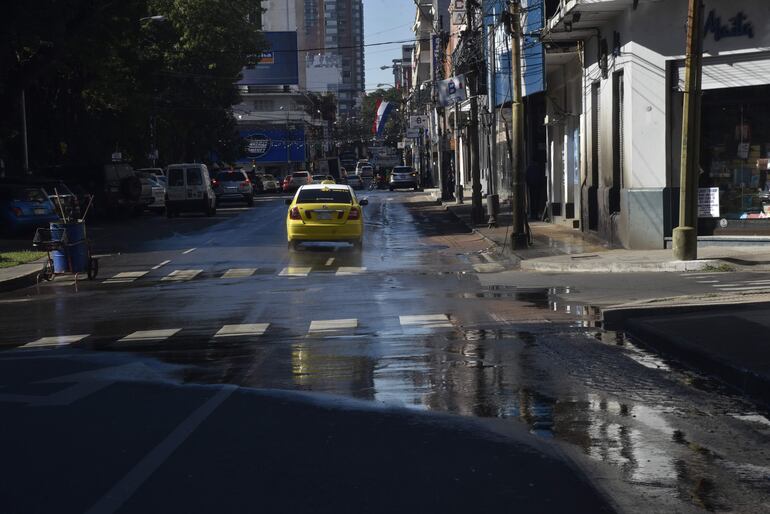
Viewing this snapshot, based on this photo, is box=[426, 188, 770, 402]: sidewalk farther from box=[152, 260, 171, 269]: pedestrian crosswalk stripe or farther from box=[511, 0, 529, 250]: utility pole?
box=[152, 260, 171, 269]: pedestrian crosswalk stripe

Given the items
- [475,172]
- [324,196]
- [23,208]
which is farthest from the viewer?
[475,172]

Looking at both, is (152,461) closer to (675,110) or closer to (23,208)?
(675,110)

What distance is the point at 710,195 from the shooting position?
2228 cm

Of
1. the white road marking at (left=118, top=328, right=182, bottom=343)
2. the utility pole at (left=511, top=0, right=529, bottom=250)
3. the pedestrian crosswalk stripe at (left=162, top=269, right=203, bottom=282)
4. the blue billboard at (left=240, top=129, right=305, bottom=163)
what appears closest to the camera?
the white road marking at (left=118, top=328, right=182, bottom=343)

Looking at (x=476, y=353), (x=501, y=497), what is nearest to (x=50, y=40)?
(x=476, y=353)

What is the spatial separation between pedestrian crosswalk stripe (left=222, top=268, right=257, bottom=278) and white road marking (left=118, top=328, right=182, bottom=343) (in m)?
7.46

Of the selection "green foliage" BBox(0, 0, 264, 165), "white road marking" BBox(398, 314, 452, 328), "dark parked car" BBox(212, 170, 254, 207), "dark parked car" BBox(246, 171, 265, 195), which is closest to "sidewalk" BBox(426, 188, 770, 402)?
"white road marking" BBox(398, 314, 452, 328)

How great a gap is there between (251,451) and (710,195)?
17036 millimetres

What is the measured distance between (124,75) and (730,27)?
34671mm

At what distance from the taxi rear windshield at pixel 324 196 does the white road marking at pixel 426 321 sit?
12.6 meters

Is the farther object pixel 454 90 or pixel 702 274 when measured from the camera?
pixel 454 90

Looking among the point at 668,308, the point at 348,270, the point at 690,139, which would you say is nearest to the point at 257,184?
the point at 348,270

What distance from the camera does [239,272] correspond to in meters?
22.5

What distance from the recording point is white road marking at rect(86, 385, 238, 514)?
19.8 ft
